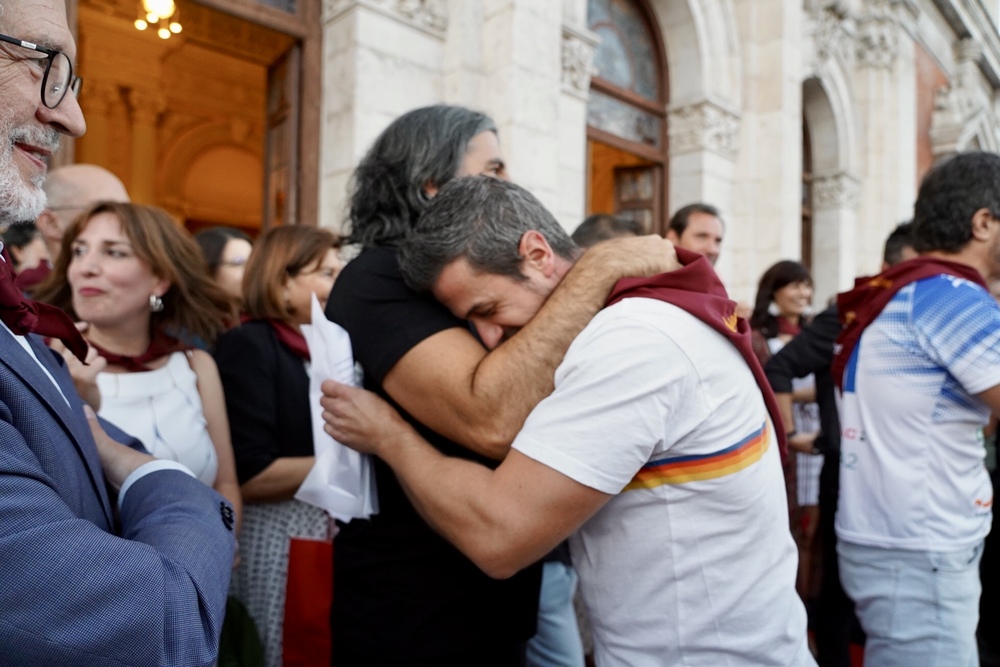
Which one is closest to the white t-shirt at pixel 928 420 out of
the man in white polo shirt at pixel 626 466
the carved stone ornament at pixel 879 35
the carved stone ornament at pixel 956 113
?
the man in white polo shirt at pixel 626 466

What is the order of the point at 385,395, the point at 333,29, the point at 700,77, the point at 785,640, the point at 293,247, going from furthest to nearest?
1. the point at 700,77
2. the point at 333,29
3. the point at 293,247
4. the point at 385,395
5. the point at 785,640

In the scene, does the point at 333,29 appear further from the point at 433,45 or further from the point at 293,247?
the point at 293,247

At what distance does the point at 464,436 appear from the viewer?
127 cm

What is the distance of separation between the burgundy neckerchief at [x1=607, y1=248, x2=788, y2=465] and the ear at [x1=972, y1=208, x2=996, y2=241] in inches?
45.3

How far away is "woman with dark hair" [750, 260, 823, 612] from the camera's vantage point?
3652 mm

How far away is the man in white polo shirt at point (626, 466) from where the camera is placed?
1.11 metres

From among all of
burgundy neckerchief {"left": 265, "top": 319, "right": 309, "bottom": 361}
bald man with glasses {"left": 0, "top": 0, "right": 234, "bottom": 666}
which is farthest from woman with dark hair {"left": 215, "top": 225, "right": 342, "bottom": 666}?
bald man with glasses {"left": 0, "top": 0, "right": 234, "bottom": 666}

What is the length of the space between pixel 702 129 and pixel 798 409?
16.7 feet

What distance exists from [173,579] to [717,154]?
863 centimetres

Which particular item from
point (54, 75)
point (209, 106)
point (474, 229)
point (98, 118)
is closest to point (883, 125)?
point (209, 106)

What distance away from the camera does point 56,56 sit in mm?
1016

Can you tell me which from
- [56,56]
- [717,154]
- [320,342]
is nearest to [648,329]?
[320,342]

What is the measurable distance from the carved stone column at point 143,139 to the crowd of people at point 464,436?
378 inches

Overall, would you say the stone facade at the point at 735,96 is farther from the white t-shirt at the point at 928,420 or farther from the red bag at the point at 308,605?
the white t-shirt at the point at 928,420
